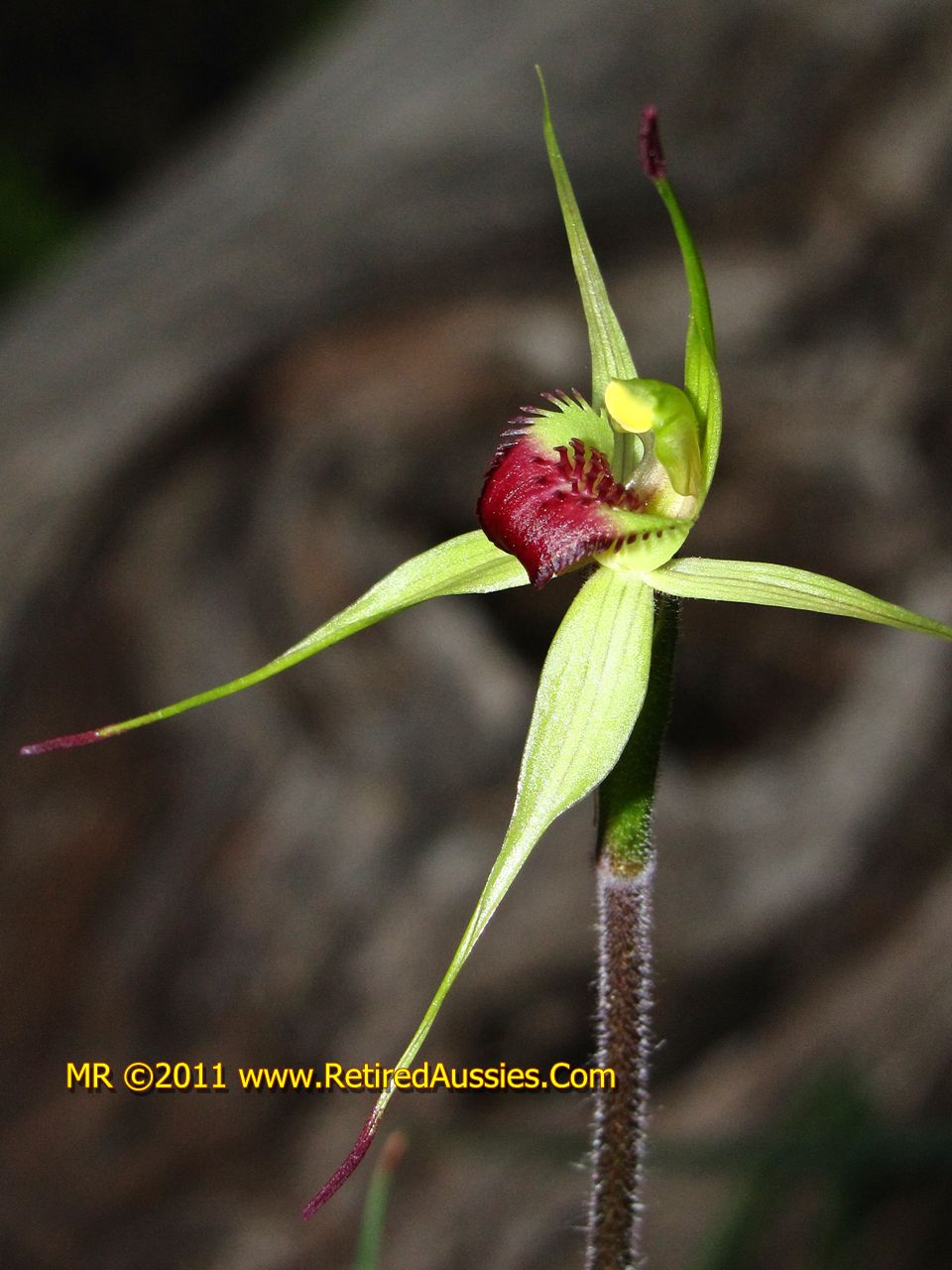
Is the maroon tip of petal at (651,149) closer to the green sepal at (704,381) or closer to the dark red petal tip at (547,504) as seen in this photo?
the green sepal at (704,381)

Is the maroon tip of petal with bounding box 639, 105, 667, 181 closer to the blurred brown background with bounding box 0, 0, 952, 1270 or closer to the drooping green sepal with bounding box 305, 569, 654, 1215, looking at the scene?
the drooping green sepal with bounding box 305, 569, 654, 1215

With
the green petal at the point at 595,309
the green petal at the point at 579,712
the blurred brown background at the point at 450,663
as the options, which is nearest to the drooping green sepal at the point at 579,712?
the green petal at the point at 579,712

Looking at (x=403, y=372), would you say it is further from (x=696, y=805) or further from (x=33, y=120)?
(x=33, y=120)

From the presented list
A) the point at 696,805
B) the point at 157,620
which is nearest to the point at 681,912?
the point at 696,805

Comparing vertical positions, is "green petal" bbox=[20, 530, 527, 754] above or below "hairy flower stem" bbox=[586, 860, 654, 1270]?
above

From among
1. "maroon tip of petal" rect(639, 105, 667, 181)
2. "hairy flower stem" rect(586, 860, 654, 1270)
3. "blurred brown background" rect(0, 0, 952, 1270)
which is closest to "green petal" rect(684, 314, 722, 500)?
"maroon tip of petal" rect(639, 105, 667, 181)
